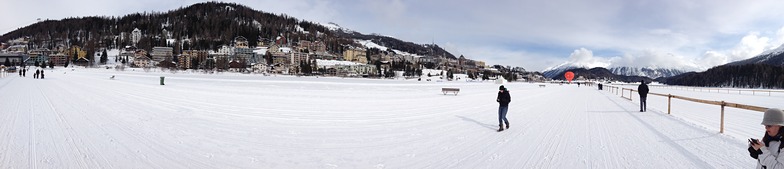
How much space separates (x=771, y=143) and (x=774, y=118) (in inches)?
7.7

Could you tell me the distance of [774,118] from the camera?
97.2 inches

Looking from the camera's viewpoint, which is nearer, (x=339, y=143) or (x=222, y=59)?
(x=339, y=143)

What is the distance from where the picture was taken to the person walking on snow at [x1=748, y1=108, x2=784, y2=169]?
245cm

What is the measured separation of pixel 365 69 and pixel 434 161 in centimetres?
13703

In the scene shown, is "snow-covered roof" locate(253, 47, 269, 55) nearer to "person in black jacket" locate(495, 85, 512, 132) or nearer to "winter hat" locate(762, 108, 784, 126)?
"person in black jacket" locate(495, 85, 512, 132)

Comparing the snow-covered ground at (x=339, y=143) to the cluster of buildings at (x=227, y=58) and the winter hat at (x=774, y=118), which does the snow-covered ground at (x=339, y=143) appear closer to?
the winter hat at (x=774, y=118)

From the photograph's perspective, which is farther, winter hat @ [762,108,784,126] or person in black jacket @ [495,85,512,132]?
person in black jacket @ [495,85,512,132]

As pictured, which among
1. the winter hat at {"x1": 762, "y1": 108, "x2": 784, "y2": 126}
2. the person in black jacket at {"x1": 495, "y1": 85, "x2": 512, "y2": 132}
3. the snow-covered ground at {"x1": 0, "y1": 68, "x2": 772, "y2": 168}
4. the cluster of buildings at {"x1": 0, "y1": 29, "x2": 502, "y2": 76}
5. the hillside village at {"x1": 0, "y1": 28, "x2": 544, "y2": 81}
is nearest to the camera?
the winter hat at {"x1": 762, "y1": 108, "x2": 784, "y2": 126}

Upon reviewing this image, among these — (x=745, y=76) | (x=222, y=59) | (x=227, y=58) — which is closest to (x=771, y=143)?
(x=222, y=59)

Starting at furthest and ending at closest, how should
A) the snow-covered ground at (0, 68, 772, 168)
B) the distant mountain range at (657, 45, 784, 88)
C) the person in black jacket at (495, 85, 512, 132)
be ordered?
1. the distant mountain range at (657, 45, 784, 88)
2. the person in black jacket at (495, 85, 512, 132)
3. the snow-covered ground at (0, 68, 772, 168)

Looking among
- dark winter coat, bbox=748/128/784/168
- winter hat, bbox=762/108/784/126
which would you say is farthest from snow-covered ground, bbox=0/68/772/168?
winter hat, bbox=762/108/784/126

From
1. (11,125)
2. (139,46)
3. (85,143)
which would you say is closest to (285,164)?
(85,143)

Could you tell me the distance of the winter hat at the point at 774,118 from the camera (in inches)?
95.3

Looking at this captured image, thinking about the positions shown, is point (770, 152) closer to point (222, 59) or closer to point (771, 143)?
point (771, 143)
